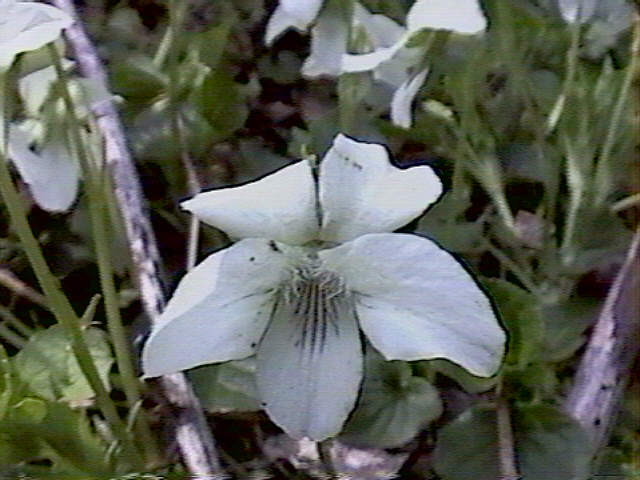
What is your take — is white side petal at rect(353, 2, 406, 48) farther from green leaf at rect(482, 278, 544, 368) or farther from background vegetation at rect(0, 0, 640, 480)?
green leaf at rect(482, 278, 544, 368)

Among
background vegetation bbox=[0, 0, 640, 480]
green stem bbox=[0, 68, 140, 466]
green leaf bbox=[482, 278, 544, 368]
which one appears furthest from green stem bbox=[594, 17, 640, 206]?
green stem bbox=[0, 68, 140, 466]

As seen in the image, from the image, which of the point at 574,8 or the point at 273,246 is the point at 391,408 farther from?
the point at 574,8

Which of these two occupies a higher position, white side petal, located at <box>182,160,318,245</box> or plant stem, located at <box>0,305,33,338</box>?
white side petal, located at <box>182,160,318,245</box>

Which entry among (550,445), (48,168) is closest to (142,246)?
(48,168)

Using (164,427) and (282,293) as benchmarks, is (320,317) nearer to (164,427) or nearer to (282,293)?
(282,293)

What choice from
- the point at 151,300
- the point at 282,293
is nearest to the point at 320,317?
the point at 282,293
